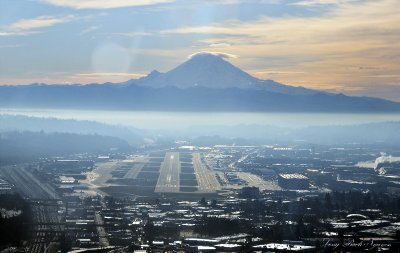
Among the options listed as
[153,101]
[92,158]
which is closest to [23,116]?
[153,101]

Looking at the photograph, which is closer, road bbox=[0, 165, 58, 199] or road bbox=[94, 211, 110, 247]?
road bbox=[94, 211, 110, 247]

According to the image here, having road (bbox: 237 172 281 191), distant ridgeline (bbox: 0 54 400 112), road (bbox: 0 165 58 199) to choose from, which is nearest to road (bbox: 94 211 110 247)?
road (bbox: 0 165 58 199)

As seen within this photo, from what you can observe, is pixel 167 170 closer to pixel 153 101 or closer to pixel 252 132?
pixel 153 101

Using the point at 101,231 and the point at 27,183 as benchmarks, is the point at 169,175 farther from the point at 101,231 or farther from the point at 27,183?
the point at 101,231

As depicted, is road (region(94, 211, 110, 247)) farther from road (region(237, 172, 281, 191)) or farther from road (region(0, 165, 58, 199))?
road (region(237, 172, 281, 191))

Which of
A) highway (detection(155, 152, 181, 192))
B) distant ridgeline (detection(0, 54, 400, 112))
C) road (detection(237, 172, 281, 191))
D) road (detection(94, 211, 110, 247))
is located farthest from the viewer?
distant ridgeline (detection(0, 54, 400, 112))

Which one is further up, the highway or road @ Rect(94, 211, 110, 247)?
the highway

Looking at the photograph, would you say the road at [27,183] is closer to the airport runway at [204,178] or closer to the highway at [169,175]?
the highway at [169,175]

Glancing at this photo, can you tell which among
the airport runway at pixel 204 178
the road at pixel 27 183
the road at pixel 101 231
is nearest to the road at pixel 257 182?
the airport runway at pixel 204 178
